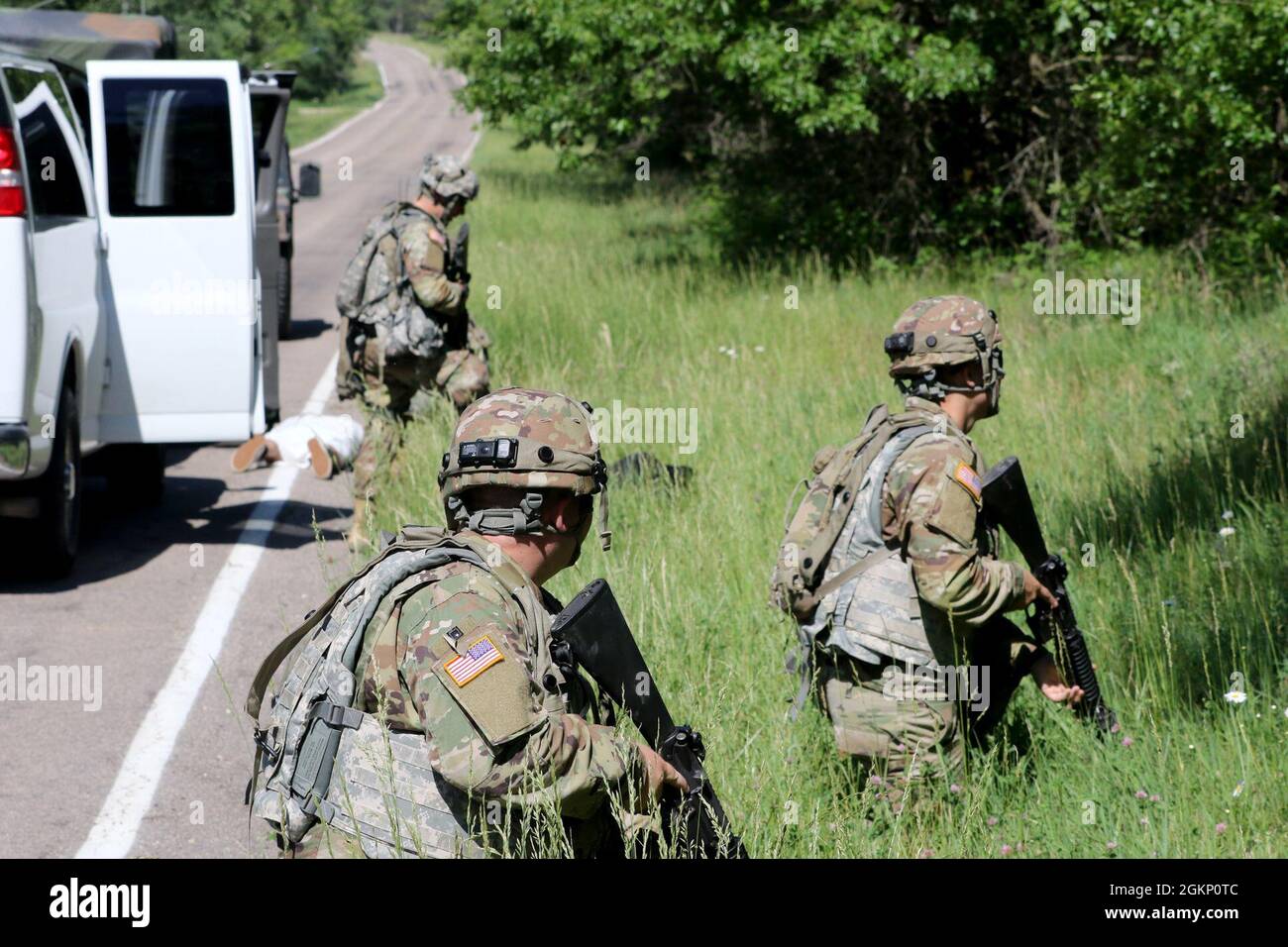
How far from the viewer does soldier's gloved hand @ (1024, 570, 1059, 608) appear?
4.23 meters

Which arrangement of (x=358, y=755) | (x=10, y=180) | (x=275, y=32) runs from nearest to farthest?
(x=358, y=755) → (x=10, y=180) → (x=275, y=32)

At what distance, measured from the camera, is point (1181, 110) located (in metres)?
10.2

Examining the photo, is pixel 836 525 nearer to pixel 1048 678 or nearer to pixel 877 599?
pixel 877 599

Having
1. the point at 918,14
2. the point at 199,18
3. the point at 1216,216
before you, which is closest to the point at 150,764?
the point at 1216,216

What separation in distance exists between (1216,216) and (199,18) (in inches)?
1091

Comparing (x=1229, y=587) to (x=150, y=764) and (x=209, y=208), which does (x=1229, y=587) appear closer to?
Answer: (x=150, y=764)

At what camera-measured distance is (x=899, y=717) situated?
13.9ft

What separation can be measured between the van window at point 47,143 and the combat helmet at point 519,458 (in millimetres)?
4404

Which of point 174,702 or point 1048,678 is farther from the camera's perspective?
point 174,702

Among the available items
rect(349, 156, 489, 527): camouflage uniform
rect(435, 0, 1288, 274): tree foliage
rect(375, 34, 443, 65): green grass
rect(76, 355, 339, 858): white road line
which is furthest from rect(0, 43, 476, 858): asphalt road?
rect(375, 34, 443, 65): green grass

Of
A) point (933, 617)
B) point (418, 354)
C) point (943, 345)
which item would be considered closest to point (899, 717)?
point (933, 617)

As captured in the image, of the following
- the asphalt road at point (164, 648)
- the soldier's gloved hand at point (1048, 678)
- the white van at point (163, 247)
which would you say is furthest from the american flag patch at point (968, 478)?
the white van at point (163, 247)

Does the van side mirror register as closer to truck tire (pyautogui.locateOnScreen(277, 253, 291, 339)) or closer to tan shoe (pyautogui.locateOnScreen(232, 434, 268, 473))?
truck tire (pyautogui.locateOnScreen(277, 253, 291, 339))

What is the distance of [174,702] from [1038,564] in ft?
10.8
